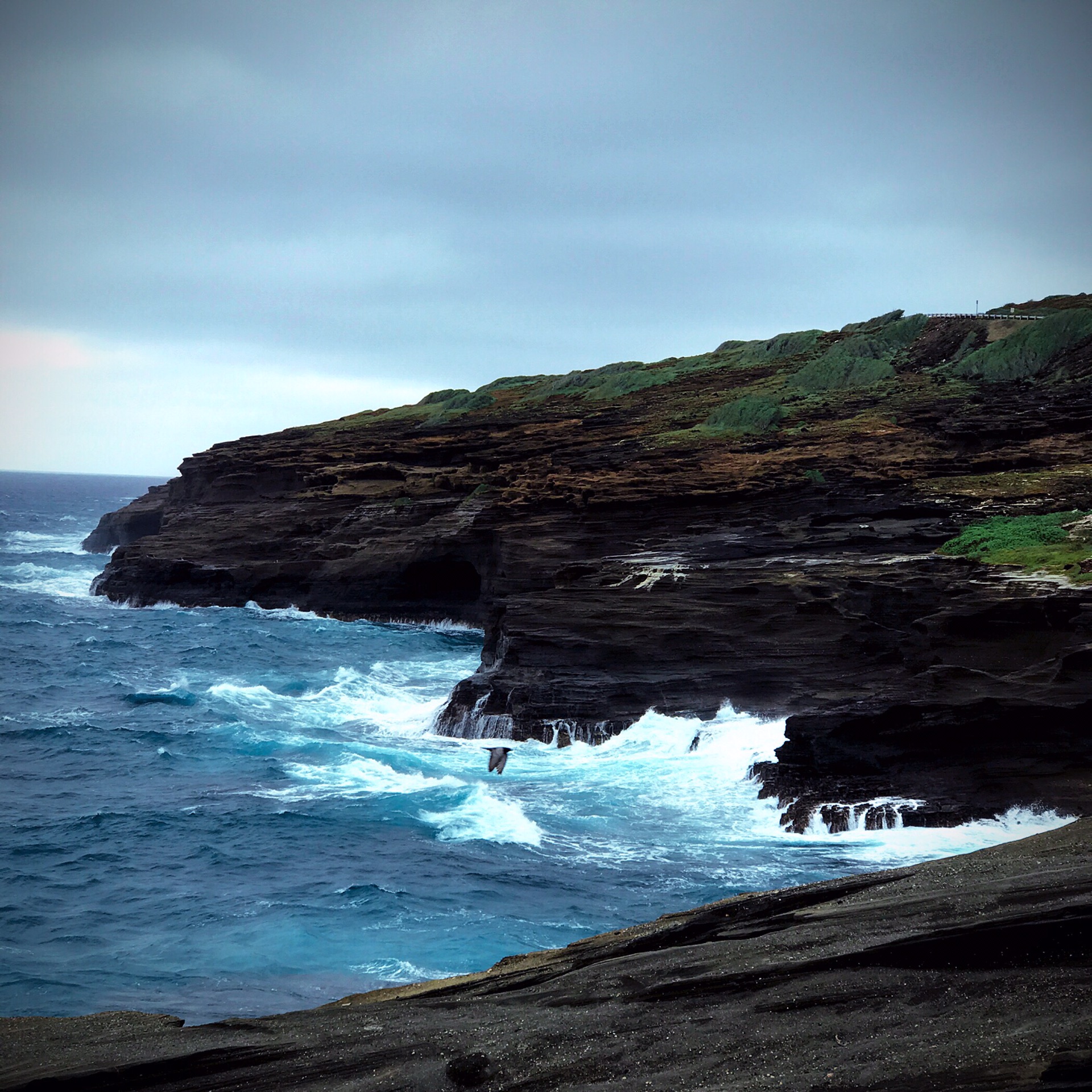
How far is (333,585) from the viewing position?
183 feet

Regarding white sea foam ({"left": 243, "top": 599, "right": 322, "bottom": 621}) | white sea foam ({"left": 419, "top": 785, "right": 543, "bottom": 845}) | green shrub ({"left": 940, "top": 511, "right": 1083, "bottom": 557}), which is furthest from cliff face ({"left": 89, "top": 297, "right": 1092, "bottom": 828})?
white sea foam ({"left": 419, "top": 785, "right": 543, "bottom": 845})

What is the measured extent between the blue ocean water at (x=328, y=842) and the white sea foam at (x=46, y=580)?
103 feet

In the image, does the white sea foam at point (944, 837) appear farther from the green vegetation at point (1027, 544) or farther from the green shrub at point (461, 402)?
the green shrub at point (461, 402)

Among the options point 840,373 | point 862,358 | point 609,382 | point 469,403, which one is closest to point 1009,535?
point 840,373

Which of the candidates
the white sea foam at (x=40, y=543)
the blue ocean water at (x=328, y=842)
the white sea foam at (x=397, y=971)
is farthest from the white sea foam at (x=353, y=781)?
the white sea foam at (x=40, y=543)

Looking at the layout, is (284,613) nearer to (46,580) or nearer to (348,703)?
(348,703)

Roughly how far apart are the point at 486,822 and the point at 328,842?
3.66 m

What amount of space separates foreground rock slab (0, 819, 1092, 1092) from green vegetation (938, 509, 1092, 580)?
17.8m

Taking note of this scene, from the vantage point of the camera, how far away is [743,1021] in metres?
8.53

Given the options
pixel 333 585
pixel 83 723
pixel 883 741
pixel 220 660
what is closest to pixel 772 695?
pixel 883 741

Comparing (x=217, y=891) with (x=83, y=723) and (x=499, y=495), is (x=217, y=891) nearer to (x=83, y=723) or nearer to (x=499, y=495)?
(x=83, y=723)

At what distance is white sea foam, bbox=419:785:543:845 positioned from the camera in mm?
22625

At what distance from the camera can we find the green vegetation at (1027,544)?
26969 mm

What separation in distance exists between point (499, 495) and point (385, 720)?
1877cm
